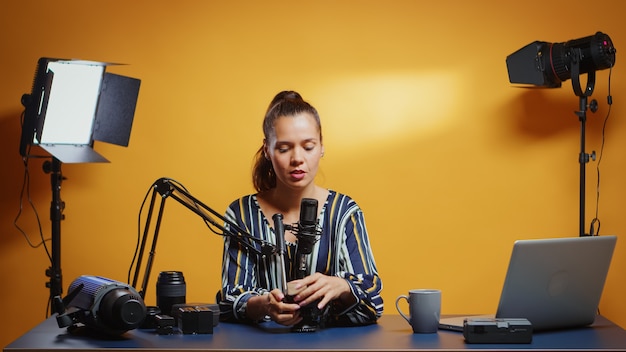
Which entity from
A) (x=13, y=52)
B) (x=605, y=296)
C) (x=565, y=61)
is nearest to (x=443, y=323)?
(x=565, y=61)

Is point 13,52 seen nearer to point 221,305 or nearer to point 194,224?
point 194,224

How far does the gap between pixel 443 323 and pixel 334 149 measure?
2.07 metres

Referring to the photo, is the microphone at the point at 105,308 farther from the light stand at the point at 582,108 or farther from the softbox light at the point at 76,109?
the light stand at the point at 582,108

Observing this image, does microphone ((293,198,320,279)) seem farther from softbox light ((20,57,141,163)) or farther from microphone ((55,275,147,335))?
softbox light ((20,57,141,163))

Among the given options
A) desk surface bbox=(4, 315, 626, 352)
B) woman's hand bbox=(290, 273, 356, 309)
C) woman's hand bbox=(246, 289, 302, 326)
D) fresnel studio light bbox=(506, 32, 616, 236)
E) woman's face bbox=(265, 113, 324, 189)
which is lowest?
desk surface bbox=(4, 315, 626, 352)

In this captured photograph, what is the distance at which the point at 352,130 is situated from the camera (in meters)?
4.13

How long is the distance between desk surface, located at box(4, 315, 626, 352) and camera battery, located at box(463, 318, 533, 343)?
17mm

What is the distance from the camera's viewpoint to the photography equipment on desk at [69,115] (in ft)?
11.7

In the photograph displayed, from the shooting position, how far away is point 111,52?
13.4 ft

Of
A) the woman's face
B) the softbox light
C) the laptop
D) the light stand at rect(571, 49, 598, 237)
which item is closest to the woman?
the woman's face

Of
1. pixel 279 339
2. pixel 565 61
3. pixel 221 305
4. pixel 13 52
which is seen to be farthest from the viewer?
pixel 13 52

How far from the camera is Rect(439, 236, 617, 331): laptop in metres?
1.95

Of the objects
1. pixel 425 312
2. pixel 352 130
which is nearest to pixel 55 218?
pixel 352 130

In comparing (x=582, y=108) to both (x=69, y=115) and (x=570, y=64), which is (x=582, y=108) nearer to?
(x=570, y=64)
